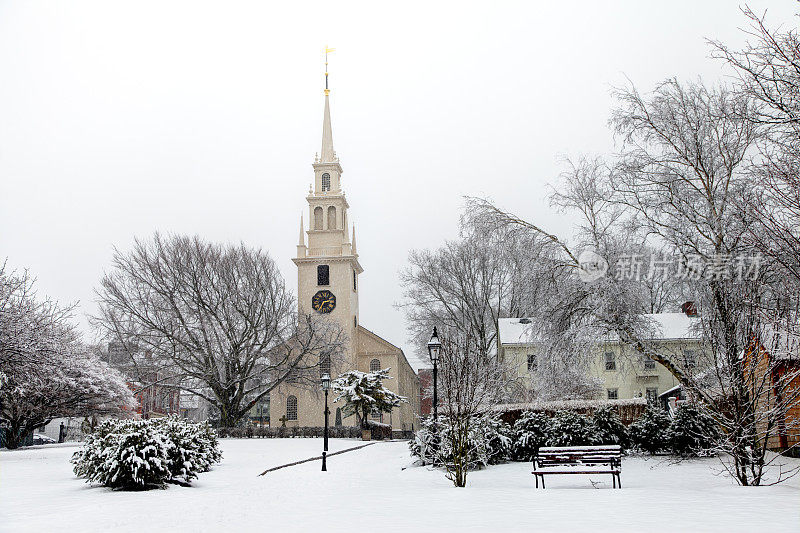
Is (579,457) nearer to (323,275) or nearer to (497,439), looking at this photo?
(497,439)

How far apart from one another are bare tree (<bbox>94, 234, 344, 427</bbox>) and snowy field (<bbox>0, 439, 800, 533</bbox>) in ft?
73.1

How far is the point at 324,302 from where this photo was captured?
54.1 metres

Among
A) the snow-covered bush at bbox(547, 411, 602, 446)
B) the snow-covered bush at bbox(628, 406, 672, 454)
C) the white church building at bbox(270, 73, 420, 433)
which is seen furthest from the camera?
the white church building at bbox(270, 73, 420, 433)

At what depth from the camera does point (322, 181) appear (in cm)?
5722

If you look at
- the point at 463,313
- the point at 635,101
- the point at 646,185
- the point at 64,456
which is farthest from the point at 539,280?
the point at 463,313

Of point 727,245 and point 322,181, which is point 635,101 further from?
point 322,181

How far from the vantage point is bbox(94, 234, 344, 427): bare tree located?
A: 39438 mm

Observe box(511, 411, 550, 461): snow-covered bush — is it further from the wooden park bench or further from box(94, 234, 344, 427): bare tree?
box(94, 234, 344, 427): bare tree

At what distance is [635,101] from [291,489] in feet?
42.7

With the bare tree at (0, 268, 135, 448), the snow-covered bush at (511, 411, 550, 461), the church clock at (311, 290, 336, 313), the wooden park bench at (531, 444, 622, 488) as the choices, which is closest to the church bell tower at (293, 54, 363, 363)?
the church clock at (311, 290, 336, 313)

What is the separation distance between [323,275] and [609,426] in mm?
37428

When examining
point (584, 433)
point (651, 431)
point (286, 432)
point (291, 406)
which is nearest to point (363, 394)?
point (286, 432)

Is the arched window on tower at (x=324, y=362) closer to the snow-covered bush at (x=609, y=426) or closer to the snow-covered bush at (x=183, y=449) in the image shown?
the snow-covered bush at (x=609, y=426)

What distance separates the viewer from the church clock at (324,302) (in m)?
53.9
